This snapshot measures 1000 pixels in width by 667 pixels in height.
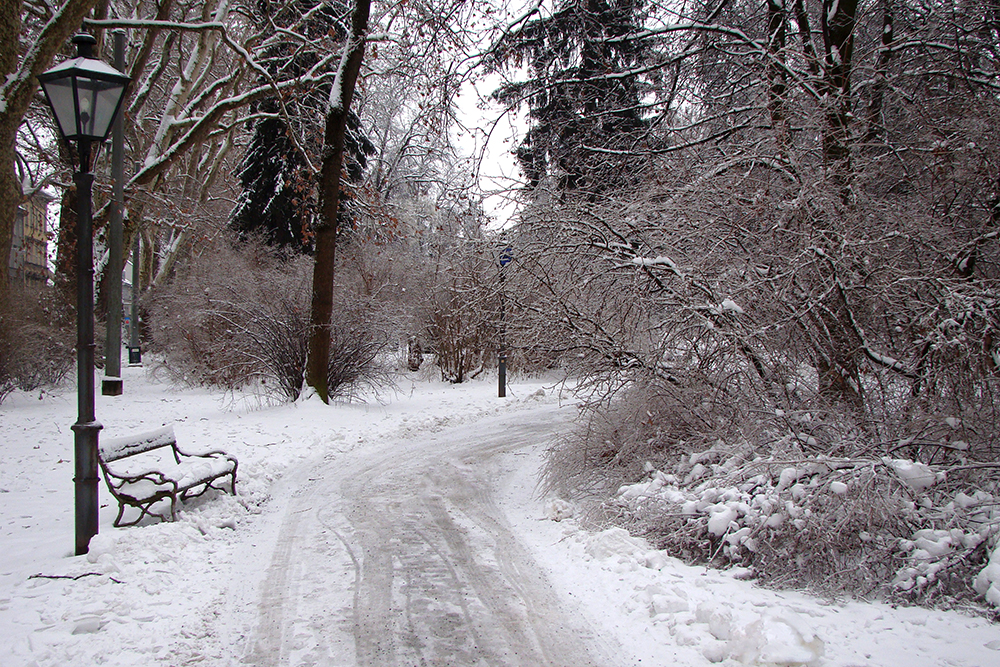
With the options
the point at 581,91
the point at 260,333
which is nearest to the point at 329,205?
the point at 260,333

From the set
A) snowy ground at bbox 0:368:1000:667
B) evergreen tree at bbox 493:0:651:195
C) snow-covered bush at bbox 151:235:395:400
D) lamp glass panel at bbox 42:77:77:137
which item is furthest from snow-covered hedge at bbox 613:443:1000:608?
snow-covered bush at bbox 151:235:395:400

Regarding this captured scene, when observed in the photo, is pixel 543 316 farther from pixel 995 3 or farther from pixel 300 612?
pixel 995 3

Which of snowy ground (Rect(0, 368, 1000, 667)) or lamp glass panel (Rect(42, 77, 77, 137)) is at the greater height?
lamp glass panel (Rect(42, 77, 77, 137))

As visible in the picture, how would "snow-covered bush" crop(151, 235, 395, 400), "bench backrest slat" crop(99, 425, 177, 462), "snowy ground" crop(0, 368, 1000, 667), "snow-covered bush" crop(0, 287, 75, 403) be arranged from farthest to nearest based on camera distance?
"snow-covered bush" crop(151, 235, 395, 400), "snow-covered bush" crop(0, 287, 75, 403), "bench backrest slat" crop(99, 425, 177, 462), "snowy ground" crop(0, 368, 1000, 667)

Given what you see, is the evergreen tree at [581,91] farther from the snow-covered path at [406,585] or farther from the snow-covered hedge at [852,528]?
the snow-covered hedge at [852,528]

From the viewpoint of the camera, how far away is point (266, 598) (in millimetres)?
4121

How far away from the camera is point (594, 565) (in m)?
4.58

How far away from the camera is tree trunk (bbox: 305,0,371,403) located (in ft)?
38.0

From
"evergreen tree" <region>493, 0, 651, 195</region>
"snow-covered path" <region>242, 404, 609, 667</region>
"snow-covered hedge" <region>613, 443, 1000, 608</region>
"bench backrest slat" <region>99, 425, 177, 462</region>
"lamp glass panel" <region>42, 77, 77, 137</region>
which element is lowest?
"snow-covered path" <region>242, 404, 609, 667</region>

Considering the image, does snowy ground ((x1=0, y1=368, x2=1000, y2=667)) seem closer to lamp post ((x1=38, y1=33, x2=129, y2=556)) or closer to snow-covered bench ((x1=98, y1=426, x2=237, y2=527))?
snow-covered bench ((x1=98, y1=426, x2=237, y2=527))

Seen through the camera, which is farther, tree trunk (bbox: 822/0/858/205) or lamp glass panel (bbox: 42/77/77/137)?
tree trunk (bbox: 822/0/858/205)

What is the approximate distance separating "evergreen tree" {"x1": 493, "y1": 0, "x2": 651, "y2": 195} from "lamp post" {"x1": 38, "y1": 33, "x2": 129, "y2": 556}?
4.20 m

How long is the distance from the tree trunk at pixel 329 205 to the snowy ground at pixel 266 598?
4326 mm

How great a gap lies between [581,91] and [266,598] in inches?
291
